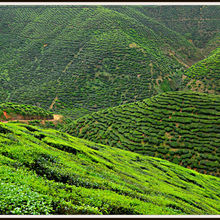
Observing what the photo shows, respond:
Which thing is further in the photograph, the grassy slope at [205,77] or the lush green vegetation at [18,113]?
the grassy slope at [205,77]

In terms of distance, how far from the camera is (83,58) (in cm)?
6072

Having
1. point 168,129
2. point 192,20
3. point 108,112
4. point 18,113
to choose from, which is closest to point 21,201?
point 168,129

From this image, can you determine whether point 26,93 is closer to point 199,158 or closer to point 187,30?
point 199,158

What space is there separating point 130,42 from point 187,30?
44712 millimetres

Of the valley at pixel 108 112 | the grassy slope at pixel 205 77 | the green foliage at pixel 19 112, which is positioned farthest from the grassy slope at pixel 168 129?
the grassy slope at pixel 205 77

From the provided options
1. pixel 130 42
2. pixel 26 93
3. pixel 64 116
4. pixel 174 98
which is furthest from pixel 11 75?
pixel 174 98

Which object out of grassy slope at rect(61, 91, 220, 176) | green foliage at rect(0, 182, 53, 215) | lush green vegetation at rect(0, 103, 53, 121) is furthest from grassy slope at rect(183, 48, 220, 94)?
green foliage at rect(0, 182, 53, 215)

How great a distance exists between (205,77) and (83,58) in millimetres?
35548

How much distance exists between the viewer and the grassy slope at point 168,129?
26078mm

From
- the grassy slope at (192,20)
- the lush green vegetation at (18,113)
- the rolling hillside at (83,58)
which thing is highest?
the grassy slope at (192,20)

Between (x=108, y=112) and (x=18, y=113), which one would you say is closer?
(x=18, y=113)

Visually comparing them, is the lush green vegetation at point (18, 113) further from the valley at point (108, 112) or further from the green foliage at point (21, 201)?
the green foliage at point (21, 201)

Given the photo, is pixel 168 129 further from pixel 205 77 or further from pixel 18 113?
pixel 205 77

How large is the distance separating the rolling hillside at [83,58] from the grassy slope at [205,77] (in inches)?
150
